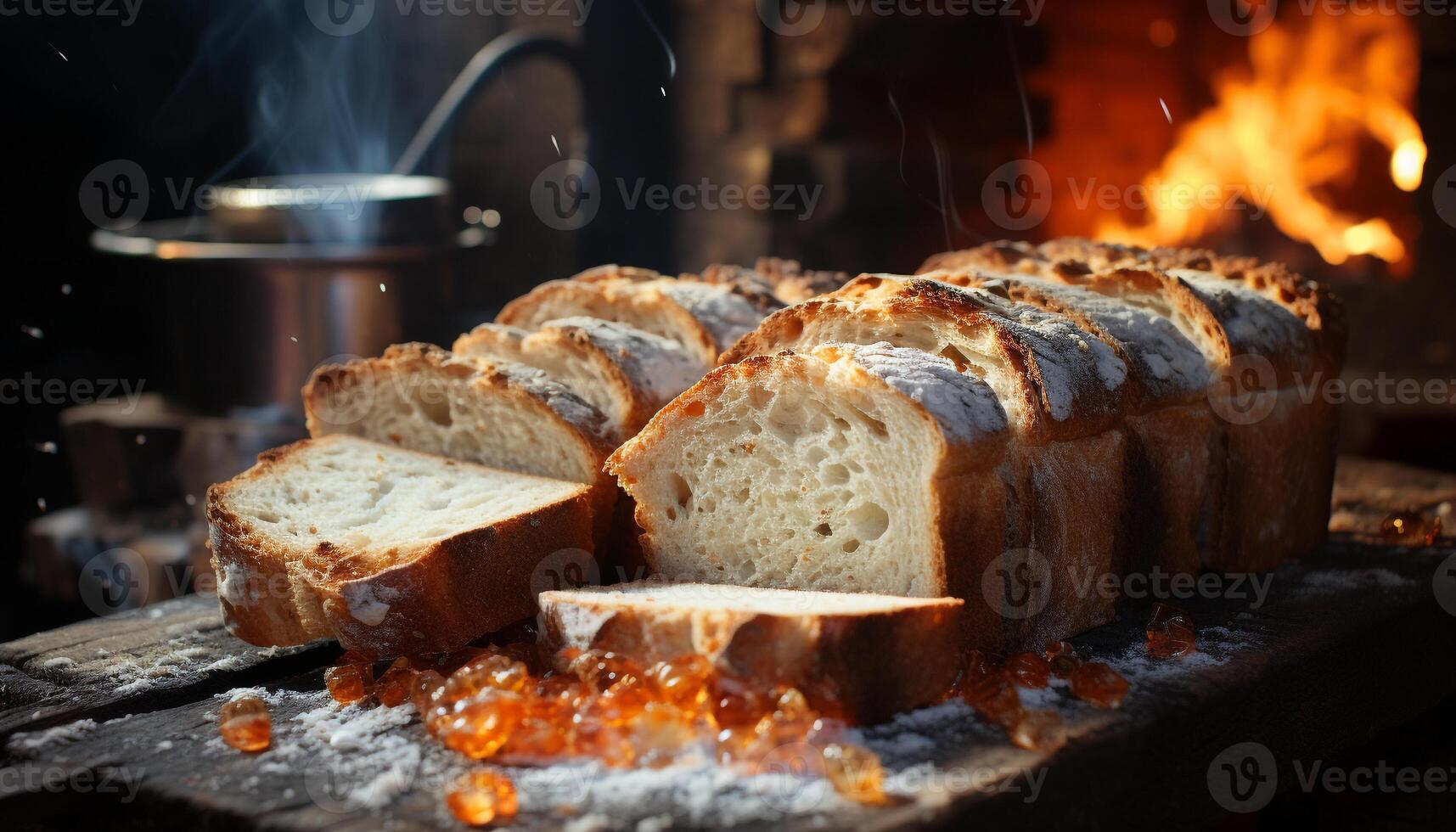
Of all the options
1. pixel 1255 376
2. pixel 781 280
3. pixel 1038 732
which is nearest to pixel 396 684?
pixel 1038 732

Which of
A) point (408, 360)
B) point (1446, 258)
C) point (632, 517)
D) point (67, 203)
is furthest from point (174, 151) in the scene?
point (1446, 258)

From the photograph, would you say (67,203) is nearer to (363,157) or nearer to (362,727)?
(363,157)

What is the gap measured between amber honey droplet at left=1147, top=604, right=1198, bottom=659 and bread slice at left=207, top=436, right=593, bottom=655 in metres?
1.25

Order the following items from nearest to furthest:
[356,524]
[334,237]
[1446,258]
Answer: [356,524] < [334,237] < [1446,258]

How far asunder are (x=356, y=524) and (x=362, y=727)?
0.71 metres

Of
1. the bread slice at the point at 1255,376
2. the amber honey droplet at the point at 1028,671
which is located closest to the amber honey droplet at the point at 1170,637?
the amber honey droplet at the point at 1028,671

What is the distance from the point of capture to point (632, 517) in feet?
10.0

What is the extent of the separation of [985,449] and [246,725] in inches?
57.6

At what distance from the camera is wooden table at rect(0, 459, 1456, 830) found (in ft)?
6.31

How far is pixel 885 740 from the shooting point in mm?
2119

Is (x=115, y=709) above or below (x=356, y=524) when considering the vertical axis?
below

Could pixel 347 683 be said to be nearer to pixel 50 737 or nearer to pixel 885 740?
pixel 50 737

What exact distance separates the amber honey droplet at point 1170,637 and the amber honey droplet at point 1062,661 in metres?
0.20

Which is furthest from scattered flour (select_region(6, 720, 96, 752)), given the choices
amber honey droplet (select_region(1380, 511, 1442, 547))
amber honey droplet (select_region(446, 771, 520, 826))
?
amber honey droplet (select_region(1380, 511, 1442, 547))
